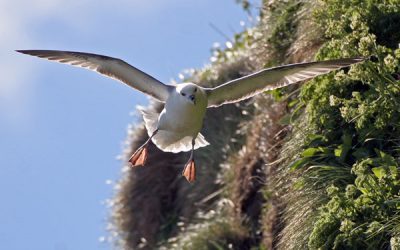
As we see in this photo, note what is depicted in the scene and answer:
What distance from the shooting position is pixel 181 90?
321 inches

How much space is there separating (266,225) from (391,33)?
2524 mm

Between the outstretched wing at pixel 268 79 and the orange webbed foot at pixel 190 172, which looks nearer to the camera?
the outstretched wing at pixel 268 79

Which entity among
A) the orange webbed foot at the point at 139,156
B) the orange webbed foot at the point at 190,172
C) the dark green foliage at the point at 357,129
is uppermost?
the orange webbed foot at the point at 139,156

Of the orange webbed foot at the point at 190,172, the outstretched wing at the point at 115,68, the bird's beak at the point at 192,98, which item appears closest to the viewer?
the bird's beak at the point at 192,98

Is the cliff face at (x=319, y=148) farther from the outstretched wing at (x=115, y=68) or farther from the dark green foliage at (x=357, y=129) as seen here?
the outstretched wing at (x=115, y=68)

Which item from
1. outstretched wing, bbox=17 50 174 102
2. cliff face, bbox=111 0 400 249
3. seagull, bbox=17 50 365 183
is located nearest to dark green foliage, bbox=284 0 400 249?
cliff face, bbox=111 0 400 249

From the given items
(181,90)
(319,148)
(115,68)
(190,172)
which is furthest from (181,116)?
(319,148)

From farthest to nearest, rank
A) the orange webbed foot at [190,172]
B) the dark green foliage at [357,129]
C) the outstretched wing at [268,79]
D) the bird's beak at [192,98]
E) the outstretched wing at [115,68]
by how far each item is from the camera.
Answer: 1. the orange webbed foot at [190,172]
2. the outstretched wing at [115,68]
3. the bird's beak at [192,98]
4. the outstretched wing at [268,79]
5. the dark green foliage at [357,129]

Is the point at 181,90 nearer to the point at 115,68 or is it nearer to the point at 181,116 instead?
the point at 181,116

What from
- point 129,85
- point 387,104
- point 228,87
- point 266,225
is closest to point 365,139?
point 387,104

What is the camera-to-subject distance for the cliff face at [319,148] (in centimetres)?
684

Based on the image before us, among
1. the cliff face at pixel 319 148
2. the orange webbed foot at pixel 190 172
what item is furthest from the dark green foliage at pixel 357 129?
the orange webbed foot at pixel 190 172

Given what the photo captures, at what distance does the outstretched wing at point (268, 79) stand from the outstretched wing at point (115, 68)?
365 millimetres

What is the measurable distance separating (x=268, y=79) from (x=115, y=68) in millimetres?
1074
